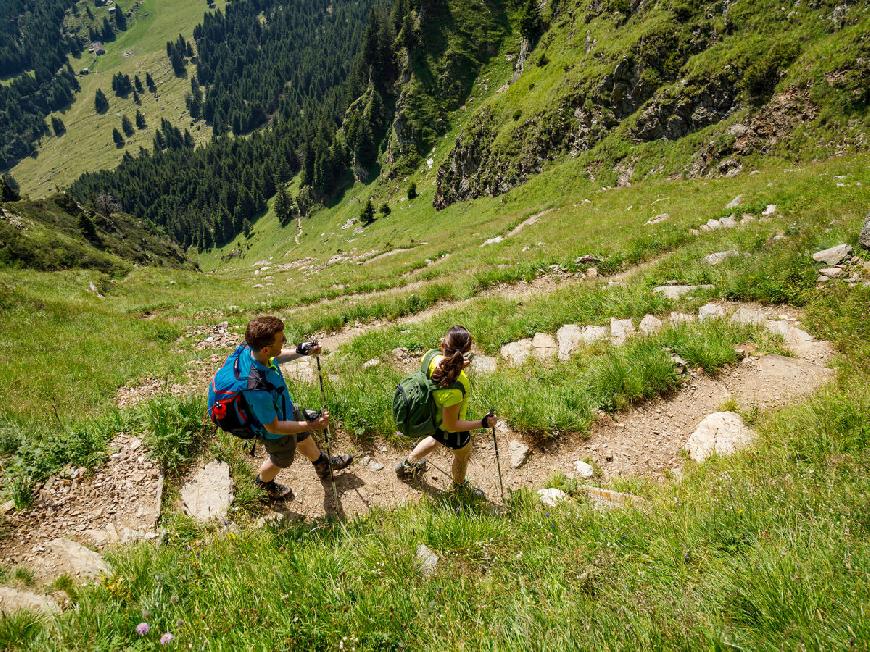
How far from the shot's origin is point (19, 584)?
13.4 ft

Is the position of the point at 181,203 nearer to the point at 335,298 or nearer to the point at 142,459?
the point at 335,298

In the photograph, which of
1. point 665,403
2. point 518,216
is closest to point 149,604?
point 665,403

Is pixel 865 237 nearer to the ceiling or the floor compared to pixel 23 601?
nearer to the floor

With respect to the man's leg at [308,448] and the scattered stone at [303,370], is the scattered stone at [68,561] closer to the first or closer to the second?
the man's leg at [308,448]

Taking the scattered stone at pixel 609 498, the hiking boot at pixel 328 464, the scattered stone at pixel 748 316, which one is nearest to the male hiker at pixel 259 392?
the hiking boot at pixel 328 464

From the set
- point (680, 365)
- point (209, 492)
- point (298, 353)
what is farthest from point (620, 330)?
point (209, 492)

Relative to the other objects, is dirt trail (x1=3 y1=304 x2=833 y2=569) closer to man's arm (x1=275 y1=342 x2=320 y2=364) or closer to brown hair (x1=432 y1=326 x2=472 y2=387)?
man's arm (x1=275 y1=342 x2=320 y2=364)

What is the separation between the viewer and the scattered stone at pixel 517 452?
673 cm

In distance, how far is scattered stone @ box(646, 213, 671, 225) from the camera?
19891 millimetres

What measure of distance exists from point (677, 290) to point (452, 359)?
8.87 m

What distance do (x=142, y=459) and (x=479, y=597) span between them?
18.3ft

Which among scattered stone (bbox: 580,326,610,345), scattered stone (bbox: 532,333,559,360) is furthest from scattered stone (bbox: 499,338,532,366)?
scattered stone (bbox: 580,326,610,345)

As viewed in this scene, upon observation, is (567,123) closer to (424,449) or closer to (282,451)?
(424,449)

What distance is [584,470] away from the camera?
20.9 ft
